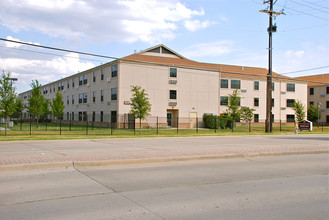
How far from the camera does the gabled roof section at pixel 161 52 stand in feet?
144

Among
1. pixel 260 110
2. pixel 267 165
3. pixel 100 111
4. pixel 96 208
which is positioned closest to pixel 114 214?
pixel 96 208

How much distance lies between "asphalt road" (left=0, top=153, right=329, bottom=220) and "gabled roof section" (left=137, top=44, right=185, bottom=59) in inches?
1362

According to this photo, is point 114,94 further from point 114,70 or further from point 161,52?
point 161,52

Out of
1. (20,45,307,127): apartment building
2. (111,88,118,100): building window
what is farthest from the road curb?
(111,88,118,100): building window

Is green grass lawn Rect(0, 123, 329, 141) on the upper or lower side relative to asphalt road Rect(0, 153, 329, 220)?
upper

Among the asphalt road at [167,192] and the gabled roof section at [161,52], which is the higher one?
the gabled roof section at [161,52]

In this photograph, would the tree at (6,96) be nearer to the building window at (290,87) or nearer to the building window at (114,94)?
the building window at (114,94)

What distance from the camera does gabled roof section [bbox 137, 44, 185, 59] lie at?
144ft

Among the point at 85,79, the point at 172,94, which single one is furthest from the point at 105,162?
the point at 85,79

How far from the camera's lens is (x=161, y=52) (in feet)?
147

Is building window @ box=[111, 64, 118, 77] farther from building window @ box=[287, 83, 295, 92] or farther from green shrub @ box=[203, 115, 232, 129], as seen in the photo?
building window @ box=[287, 83, 295, 92]

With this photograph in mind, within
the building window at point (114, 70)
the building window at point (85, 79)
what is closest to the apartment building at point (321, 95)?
the building window at point (114, 70)

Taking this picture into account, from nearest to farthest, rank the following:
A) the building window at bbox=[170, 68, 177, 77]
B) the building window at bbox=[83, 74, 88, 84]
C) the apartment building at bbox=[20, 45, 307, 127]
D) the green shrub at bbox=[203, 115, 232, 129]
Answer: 1. the apartment building at bbox=[20, 45, 307, 127]
2. the green shrub at bbox=[203, 115, 232, 129]
3. the building window at bbox=[170, 68, 177, 77]
4. the building window at bbox=[83, 74, 88, 84]

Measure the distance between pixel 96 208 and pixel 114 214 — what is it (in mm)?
530
